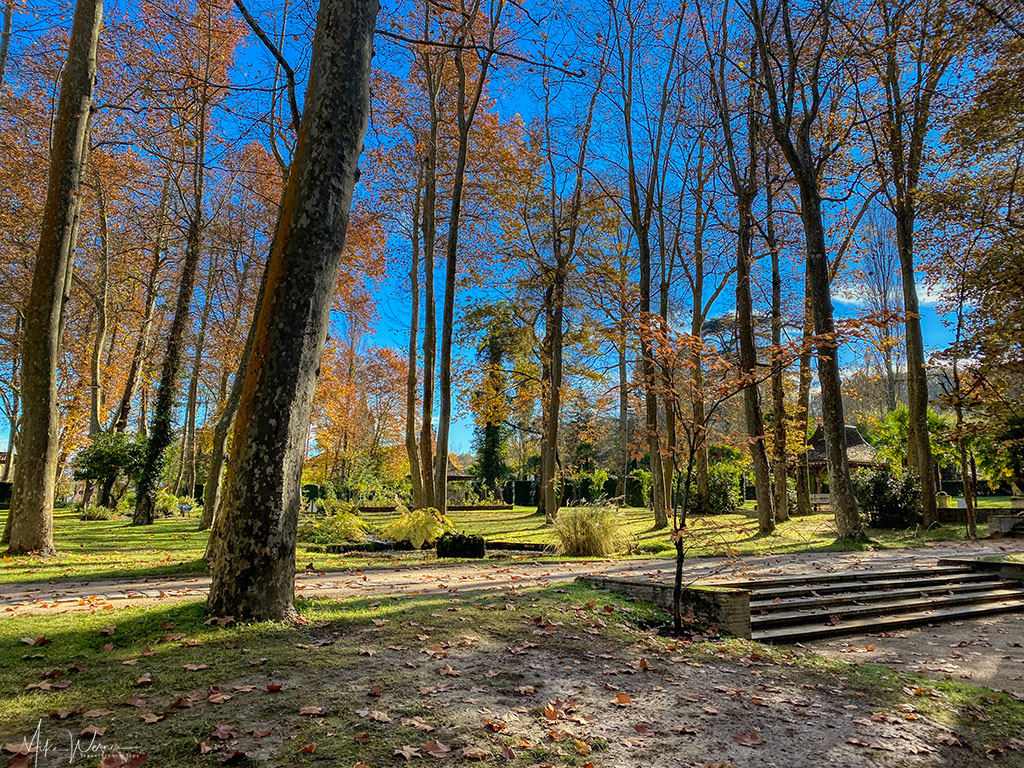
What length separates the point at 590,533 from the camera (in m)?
10.6

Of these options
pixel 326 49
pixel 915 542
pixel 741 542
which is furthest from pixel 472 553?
pixel 915 542

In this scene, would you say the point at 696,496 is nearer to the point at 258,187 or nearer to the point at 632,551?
the point at 632,551

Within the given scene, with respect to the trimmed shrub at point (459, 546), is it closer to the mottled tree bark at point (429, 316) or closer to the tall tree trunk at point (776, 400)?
the mottled tree bark at point (429, 316)

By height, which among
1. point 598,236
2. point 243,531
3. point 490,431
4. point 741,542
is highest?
point 598,236

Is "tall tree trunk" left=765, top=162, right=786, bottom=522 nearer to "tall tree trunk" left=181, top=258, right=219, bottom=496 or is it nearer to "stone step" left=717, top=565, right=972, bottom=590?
"stone step" left=717, top=565, right=972, bottom=590

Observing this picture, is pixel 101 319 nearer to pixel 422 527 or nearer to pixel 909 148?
pixel 422 527

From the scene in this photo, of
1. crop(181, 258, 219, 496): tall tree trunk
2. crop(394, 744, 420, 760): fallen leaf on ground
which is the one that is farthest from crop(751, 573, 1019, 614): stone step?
crop(181, 258, 219, 496): tall tree trunk

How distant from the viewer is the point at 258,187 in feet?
60.0

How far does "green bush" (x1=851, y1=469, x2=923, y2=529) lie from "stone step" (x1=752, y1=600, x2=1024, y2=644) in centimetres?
723

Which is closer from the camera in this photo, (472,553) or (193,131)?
(472,553)

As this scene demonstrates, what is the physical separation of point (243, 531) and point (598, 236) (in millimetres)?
18052

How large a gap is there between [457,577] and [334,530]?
5.90 metres

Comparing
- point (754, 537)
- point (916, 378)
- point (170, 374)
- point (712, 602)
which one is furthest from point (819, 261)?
point (170, 374)

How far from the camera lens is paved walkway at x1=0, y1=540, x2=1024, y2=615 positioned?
5184 millimetres
